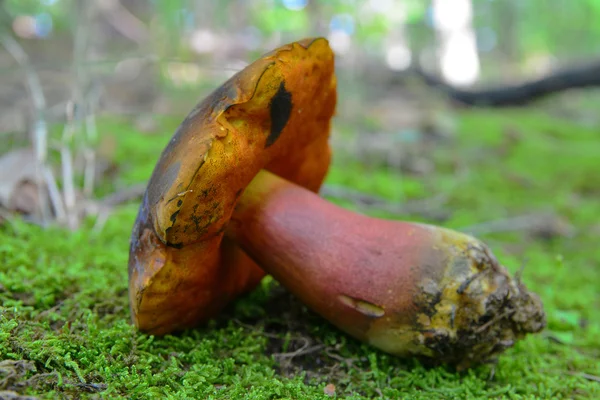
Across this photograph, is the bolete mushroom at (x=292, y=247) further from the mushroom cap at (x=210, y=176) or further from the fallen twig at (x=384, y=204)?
the fallen twig at (x=384, y=204)

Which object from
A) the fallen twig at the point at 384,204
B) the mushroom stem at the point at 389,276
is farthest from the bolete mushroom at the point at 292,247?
the fallen twig at the point at 384,204

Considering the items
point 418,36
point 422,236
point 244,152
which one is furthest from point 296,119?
point 418,36

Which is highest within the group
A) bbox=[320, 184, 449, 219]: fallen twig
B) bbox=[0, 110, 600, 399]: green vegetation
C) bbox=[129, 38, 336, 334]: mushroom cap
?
bbox=[129, 38, 336, 334]: mushroom cap

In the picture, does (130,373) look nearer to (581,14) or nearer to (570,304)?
(570,304)

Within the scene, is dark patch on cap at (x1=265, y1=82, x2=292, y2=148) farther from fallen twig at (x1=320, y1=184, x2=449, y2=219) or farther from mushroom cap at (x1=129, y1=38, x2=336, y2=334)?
fallen twig at (x1=320, y1=184, x2=449, y2=219)

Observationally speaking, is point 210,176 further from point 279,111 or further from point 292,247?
point 292,247

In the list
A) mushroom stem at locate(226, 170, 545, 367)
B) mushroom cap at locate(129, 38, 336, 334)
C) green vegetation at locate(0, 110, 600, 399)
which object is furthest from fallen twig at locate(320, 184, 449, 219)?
mushroom cap at locate(129, 38, 336, 334)
